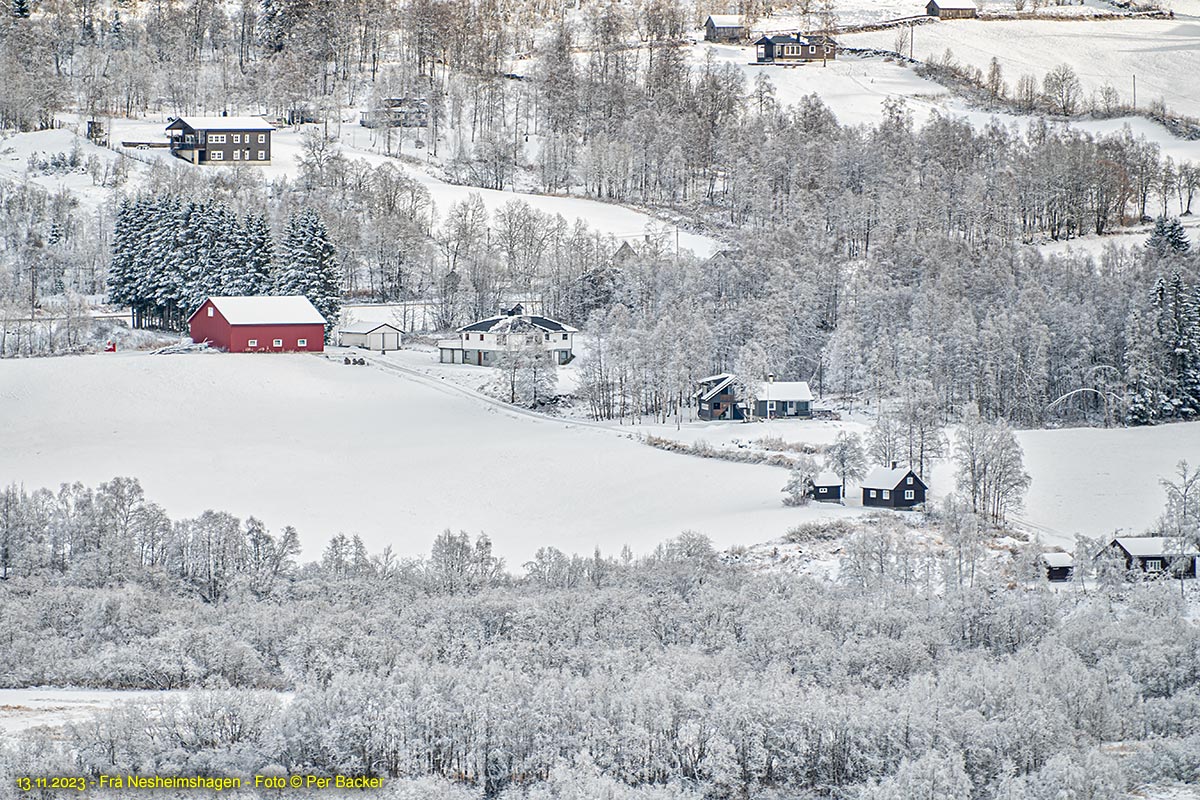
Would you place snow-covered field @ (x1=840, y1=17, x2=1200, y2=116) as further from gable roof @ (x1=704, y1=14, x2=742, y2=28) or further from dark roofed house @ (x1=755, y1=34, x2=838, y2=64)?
gable roof @ (x1=704, y1=14, x2=742, y2=28)

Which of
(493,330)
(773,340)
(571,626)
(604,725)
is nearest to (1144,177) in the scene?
(773,340)

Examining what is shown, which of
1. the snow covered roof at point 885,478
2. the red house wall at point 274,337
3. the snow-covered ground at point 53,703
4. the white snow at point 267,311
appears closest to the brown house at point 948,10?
the white snow at point 267,311

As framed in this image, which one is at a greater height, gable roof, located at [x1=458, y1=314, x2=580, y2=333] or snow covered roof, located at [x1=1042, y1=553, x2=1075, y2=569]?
gable roof, located at [x1=458, y1=314, x2=580, y2=333]

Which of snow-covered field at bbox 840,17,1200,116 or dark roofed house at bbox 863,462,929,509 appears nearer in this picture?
dark roofed house at bbox 863,462,929,509

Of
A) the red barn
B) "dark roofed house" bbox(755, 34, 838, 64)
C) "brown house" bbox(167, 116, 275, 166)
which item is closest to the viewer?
the red barn

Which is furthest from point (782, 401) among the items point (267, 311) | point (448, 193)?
point (448, 193)

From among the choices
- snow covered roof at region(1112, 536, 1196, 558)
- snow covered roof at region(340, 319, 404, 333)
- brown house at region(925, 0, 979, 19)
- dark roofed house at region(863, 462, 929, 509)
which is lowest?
snow covered roof at region(1112, 536, 1196, 558)

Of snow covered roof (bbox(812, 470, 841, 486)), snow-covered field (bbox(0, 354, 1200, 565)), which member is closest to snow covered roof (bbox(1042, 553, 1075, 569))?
snow-covered field (bbox(0, 354, 1200, 565))

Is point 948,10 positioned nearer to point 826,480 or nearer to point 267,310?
point 267,310
